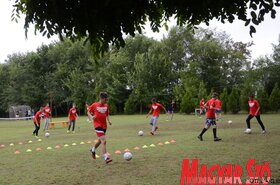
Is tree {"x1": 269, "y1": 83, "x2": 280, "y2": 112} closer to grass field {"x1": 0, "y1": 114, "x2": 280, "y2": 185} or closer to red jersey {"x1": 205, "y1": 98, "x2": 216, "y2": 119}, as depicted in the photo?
grass field {"x1": 0, "y1": 114, "x2": 280, "y2": 185}

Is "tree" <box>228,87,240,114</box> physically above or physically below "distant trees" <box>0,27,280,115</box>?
below

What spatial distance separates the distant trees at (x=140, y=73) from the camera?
54556mm

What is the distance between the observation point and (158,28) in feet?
25.8

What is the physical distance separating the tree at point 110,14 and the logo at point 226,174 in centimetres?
331

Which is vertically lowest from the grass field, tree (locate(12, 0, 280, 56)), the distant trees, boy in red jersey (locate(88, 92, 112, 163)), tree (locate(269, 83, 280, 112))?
the grass field

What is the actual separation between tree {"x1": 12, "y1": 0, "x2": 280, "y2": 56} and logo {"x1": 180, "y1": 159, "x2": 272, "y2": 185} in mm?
3309

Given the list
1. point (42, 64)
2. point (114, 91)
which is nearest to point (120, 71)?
point (114, 91)

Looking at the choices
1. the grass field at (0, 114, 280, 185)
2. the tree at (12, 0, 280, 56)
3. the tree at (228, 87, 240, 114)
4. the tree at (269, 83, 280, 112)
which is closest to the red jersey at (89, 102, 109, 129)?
the grass field at (0, 114, 280, 185)

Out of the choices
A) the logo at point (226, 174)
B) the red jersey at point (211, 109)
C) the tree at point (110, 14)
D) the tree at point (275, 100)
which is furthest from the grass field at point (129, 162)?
the tree at point (275, 100)

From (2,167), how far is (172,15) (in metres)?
7.18

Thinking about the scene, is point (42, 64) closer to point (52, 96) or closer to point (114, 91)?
point (52, 96)

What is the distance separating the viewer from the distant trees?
179 ft

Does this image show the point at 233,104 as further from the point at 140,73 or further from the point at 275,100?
the point at 140,73

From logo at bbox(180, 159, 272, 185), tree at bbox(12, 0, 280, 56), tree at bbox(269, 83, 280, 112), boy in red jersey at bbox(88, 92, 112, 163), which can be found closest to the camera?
tree at bbox(12, 0, 280, 56)
